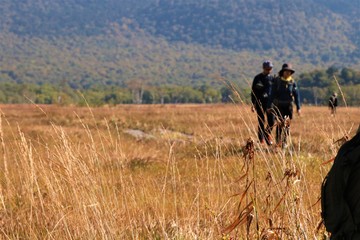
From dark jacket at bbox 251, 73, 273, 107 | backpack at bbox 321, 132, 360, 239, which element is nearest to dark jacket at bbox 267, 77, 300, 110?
dark jacket at bbox 251, 73, 273, 107

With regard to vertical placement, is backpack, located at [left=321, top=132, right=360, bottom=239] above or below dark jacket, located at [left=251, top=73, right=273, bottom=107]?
above

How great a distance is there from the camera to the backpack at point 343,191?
7.72 ft

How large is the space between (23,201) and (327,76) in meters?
152

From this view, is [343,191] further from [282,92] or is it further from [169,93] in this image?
[169,93]

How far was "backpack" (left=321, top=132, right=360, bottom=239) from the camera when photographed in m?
2.35

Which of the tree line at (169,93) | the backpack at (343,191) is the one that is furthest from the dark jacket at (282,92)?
the tree line at (169,93)

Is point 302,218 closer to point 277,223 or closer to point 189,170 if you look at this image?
point 277,223

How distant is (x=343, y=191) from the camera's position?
2398 millimetres

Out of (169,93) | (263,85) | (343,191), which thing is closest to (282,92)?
(263,85)

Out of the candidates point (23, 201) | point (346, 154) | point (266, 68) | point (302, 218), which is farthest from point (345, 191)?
point (266, 68)

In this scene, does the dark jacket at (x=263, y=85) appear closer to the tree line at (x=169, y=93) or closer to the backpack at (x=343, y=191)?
the backpack at (x=343, y=191)

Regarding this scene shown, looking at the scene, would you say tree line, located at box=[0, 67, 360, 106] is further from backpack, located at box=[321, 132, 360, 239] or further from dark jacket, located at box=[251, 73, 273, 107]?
backpack, located at box=[321, 132, 360, 239]

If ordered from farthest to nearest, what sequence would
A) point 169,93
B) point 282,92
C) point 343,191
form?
point 169,93 < point 282,92 < point 343,191

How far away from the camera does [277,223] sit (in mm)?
4293
